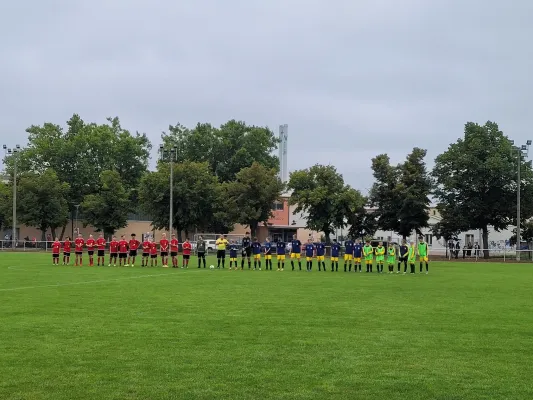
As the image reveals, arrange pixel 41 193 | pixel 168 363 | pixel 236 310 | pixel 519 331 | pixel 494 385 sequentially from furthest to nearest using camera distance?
1. pixel 41 193
2. pixel 236 310
3. pixel 519 331
4. pixel 168 363
5. pixel 494 385

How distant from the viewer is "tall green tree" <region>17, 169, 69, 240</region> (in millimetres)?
67875

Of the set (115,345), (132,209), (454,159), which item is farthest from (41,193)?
(115,345)

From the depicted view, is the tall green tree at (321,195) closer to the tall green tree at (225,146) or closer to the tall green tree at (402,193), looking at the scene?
the tall green tree at (402,193)

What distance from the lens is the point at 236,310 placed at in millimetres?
14164

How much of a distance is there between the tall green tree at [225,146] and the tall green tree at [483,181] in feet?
103

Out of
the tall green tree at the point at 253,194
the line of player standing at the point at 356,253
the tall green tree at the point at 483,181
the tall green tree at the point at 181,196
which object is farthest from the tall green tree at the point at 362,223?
the line of player standing at the point at 356,253

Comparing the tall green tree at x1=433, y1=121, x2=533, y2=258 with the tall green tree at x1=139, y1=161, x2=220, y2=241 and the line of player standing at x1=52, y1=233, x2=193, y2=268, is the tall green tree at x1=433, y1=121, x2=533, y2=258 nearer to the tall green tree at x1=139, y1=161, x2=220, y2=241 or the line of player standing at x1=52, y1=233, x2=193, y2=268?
the tall green tree at x1=139, y1=161, x2=220, y2=241

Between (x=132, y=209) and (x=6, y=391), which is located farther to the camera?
(x=132, y=209)

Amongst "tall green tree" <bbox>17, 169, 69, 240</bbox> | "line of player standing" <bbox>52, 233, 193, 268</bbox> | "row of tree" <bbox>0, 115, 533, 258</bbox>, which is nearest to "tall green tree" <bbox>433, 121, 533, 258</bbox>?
"row of tree" <bbox>0, 115, 533, 258</bbox>

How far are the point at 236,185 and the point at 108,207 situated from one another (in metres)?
15.5

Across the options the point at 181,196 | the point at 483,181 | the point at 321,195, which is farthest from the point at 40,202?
the point at 483,181

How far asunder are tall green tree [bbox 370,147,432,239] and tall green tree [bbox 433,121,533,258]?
7.42 ft

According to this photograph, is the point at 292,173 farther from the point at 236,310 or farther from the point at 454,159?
the point at 236,310

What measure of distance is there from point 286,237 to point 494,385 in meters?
72.1
